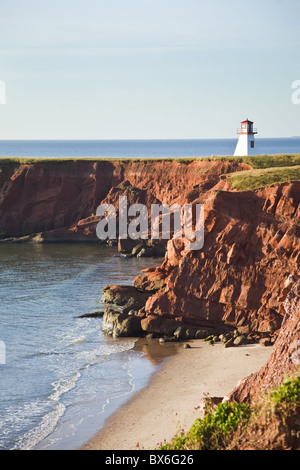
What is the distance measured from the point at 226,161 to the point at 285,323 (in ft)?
185

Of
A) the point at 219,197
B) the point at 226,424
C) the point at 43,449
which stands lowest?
the point at 43,449

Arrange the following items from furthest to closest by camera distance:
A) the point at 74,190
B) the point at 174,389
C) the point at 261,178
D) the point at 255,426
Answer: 1. the point at 74,190
2. the point at 261,178
3. the point at 174,389
4. the point at 255,426

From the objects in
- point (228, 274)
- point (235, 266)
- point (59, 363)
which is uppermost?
point (235, 266)

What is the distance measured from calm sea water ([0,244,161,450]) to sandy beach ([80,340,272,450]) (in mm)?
708

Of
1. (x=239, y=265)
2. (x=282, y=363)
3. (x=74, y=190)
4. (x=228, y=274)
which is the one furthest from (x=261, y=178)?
(x=74, y=190)

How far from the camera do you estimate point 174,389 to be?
27906 mm

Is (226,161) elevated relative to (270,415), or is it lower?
elevated

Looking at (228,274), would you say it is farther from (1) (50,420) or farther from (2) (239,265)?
(1) (50,420)

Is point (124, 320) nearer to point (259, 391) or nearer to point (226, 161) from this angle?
point (259, 391)

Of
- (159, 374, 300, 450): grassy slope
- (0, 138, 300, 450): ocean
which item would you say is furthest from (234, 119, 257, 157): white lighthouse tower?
(159, 374, 300, 450): grassy slope

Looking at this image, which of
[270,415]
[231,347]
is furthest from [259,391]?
[231,347]

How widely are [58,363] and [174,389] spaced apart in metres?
7.15

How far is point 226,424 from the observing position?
16250mm

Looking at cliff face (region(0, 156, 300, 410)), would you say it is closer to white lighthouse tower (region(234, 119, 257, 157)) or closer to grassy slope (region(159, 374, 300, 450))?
grassy slope (region(159, 374, 300, 450))
